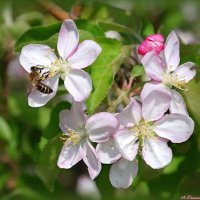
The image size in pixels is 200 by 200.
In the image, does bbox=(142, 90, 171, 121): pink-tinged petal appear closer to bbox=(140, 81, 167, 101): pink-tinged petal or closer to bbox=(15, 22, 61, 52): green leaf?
bbox=(140, 81, 167, 101): pink-tinged petal

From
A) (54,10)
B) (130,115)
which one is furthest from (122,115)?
(54,10)

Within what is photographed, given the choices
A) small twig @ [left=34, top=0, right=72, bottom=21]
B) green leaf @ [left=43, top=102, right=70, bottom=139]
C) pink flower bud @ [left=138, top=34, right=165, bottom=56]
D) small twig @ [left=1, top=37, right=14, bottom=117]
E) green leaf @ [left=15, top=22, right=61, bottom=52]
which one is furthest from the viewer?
small twig @ [left=1, top=37, right=14, bottom=117]

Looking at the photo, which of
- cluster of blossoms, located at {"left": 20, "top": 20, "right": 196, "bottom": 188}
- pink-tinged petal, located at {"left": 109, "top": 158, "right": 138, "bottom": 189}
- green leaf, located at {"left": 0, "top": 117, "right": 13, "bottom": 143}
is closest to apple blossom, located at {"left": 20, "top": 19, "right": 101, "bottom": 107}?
cluster of blossoms, located at {"left": 20, "top": 20, "right": 196, "bottom": 188}

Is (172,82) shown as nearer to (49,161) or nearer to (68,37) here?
(68,37)

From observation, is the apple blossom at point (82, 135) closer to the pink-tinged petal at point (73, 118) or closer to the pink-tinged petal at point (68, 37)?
the pink-tinged petal at point (73, 118)

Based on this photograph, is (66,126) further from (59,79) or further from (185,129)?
(185,129)

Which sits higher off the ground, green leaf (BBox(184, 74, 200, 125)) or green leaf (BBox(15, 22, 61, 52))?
green leaf (BBox(184, 74, 200, 125))

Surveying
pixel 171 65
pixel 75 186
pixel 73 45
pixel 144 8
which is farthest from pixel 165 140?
pixel 75 186
